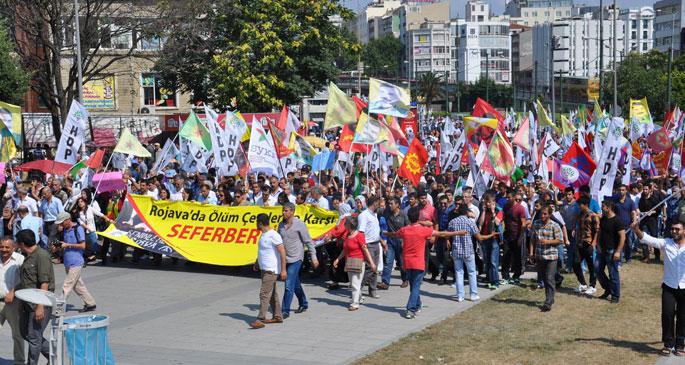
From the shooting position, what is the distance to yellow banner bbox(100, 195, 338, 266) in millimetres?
15391

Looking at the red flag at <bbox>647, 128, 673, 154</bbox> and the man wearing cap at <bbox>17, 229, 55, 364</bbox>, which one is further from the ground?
the red flag at <bbox>647, 128, 673, 154</bbox>

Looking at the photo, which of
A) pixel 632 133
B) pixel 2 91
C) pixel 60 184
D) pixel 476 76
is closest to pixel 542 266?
pixel 60 184

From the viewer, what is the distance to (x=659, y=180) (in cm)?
1875

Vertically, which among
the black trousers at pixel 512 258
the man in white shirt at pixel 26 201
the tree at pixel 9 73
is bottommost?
the black trousers at pixel 512 258

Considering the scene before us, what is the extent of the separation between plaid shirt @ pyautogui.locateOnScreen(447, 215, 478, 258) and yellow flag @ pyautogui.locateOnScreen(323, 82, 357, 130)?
15.9 feet

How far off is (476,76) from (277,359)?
171 m

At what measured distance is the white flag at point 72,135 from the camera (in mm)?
17625

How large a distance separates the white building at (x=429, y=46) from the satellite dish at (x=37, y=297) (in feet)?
559

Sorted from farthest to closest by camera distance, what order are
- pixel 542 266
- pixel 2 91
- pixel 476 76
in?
pixel 476 76
pixel 2 91
pixel 542 266

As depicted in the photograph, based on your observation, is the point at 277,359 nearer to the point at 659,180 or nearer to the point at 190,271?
the point at 190,271

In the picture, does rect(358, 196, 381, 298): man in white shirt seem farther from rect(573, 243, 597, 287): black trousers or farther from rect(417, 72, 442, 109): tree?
rect(417, 72, 442, 109): tree

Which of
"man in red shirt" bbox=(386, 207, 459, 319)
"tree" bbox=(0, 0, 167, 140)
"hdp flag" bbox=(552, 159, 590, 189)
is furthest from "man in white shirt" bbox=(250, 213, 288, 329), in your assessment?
"tree" bbox=(0, 0, 167, 140)

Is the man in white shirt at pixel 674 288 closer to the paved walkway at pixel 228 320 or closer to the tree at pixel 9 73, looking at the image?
the paved walkway at pixel 228 320

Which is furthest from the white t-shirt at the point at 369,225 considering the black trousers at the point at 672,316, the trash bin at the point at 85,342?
the trash bin at the point at 85,342
